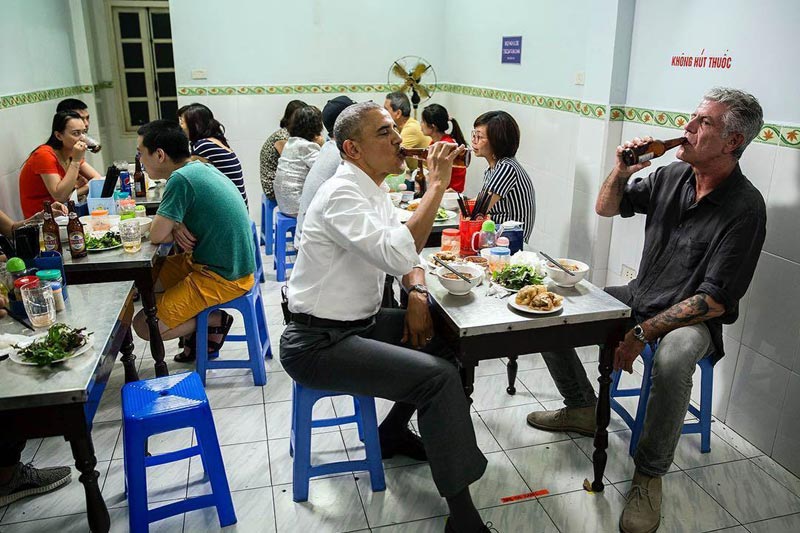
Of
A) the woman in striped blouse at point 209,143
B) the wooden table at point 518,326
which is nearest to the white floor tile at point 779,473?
the wooden table at point 518,326

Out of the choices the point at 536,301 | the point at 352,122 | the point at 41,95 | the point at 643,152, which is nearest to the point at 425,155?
the point at 352,122

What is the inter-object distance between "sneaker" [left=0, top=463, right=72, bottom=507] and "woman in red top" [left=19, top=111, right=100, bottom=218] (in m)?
1.81

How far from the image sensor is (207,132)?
4.04m

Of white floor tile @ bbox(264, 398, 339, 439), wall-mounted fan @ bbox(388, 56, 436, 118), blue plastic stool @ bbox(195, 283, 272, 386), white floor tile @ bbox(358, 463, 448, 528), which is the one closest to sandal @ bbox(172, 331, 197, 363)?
blue plastic stool @ bbox(195, 283, 272, 386)

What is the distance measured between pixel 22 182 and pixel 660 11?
11.6 ft

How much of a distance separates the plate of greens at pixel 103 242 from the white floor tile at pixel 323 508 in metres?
1.21

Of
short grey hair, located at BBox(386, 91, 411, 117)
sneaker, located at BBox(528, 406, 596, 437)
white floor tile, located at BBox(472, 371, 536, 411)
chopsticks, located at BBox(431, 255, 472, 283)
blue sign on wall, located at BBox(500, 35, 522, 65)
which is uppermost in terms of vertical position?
blue sign on wall, located at BBox(500, 35, 522, 65)

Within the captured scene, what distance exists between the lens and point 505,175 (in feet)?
9.91

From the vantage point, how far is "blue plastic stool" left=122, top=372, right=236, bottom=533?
189 centimetres

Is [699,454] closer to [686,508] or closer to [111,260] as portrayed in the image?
[686,508]

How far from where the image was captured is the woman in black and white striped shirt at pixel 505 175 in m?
3.02

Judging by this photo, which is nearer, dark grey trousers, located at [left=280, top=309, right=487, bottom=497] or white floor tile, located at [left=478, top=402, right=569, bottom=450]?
dark grey trousers, located at [left=280, top=309, right=487, bottom=497]

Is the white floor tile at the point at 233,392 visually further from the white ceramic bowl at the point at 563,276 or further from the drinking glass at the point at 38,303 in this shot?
the white ceramic bowl at the point at 563,276

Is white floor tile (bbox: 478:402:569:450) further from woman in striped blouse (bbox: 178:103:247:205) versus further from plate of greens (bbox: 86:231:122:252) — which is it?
woman in striped blouse (bbox: 178:103:247:205)
